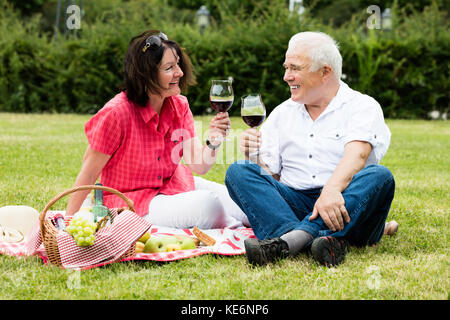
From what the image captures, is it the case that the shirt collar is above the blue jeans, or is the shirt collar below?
above

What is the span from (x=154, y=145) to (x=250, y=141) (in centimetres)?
93

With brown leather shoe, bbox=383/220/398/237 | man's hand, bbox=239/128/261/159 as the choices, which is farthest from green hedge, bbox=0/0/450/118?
man's hand, bbox=239/128/261/159

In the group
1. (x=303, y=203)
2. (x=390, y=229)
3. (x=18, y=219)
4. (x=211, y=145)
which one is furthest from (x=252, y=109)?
(x=18, y=219)

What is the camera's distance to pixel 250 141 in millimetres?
4055

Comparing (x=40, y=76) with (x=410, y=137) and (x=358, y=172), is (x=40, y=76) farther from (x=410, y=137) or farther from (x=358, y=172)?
(x=358, y=172)

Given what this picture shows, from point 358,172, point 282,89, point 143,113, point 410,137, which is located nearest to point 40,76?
point 282,89

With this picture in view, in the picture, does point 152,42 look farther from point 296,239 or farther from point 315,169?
point 296,239

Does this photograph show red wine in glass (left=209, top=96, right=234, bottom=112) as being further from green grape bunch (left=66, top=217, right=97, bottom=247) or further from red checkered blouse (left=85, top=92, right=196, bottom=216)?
green grape bunch (left=66, top=217, right=97, bottom=247)

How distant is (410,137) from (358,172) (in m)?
8.96

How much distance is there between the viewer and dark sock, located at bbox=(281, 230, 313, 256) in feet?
12.3

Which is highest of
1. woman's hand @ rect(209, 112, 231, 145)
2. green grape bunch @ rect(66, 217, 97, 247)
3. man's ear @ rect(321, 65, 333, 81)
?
man's ear @ rect(321, 65, 333, 81)

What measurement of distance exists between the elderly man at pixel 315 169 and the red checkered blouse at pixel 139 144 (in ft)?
2.55

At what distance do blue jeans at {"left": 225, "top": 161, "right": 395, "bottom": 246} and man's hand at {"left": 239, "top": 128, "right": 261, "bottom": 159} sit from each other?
0.10 meters

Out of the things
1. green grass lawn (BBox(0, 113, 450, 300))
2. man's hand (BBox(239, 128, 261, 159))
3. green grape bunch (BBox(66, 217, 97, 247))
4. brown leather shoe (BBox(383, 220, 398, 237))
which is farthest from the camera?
brown leather shoe (BBox(383, 220, 398, 237))
